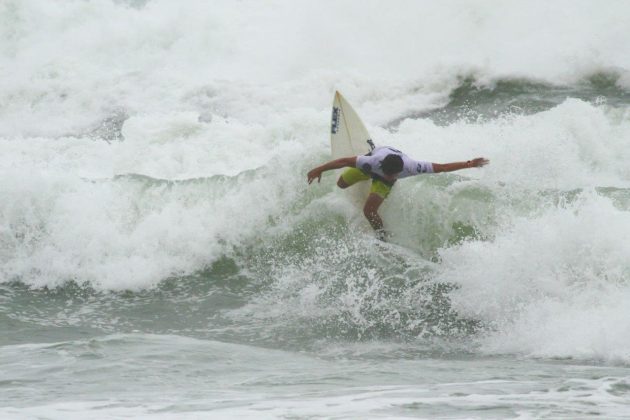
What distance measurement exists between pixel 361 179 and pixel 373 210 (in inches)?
15.9

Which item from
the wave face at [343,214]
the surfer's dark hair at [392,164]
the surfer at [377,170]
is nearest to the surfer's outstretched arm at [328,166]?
the surfer at [377,170]

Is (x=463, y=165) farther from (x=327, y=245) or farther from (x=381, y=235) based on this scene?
(x=327, y=245)

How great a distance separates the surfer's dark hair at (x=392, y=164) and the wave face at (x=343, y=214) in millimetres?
566

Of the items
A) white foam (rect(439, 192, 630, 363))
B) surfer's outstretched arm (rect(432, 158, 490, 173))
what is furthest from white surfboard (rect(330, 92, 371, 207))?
white foam (rect(439, 192, 630, 363))

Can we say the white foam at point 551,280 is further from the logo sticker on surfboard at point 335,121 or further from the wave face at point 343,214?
the logo sticker on surfboard at point 335,121

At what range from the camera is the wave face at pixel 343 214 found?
270 inches

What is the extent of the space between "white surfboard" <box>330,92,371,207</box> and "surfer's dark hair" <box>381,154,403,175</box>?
1082 mm

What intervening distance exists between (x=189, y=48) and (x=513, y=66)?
6817 mm

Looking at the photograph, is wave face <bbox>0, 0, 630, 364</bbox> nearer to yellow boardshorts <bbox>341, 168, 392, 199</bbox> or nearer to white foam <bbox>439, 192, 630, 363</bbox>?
white foam <bbox>439, 192, 630, 363</bbox>

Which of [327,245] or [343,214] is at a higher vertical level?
[343,214]

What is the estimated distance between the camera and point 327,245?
8.47 metres

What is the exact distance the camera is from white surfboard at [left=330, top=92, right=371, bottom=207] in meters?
9.12

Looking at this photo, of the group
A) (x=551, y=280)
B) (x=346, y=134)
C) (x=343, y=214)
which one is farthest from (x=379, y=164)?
(x=551, y=280)

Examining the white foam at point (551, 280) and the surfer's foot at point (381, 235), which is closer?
the white foam at point (551, 280)
